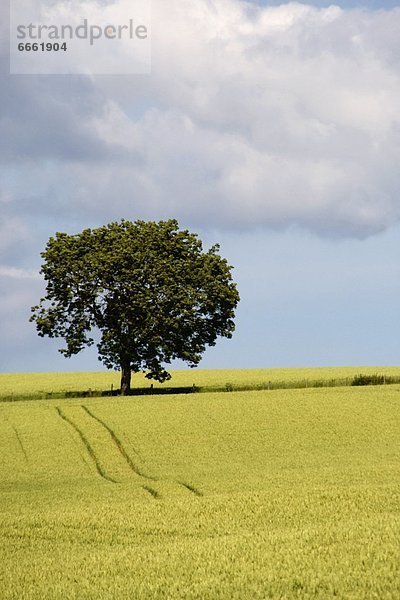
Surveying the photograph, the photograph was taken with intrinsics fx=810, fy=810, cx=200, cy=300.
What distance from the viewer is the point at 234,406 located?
195ft

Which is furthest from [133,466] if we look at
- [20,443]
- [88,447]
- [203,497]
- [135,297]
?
[135,297]

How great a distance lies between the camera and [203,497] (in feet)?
94.9

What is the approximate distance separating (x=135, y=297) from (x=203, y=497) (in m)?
46.9

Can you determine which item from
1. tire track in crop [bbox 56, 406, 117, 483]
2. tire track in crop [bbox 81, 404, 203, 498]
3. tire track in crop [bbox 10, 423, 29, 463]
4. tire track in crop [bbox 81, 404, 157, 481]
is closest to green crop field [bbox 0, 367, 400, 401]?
tire track in crop [bbox 56, 406, 117, 483]

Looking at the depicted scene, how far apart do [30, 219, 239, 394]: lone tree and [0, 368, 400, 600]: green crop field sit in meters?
10.1

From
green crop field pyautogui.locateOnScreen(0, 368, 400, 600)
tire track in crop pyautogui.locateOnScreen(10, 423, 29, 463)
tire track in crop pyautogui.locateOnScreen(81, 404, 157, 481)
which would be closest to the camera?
green crop field pyautogui.locateOnScreen(0, 368, 400, 600)

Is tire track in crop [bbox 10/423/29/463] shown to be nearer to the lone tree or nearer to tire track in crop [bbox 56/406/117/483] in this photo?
tire track in crop [bbox 56/406/117/483]

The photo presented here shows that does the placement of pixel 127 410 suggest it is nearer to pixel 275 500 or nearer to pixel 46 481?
pixel 46 481

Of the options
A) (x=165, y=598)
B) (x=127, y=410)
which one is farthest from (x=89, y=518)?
(x=127, y=410)

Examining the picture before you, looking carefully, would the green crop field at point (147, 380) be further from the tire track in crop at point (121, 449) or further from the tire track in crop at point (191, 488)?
the tire track in crop at point (191, 488)

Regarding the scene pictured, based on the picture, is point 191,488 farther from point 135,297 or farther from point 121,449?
point 135,297

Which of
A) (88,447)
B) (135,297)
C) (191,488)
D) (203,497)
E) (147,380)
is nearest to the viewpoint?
(203,497)

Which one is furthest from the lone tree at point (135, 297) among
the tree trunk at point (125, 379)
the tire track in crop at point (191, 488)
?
the tire track in crop at point (191, 488)

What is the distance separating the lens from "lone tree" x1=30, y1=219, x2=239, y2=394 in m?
75.6
